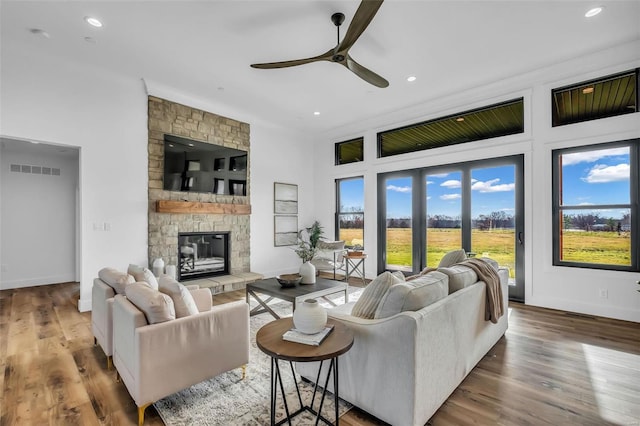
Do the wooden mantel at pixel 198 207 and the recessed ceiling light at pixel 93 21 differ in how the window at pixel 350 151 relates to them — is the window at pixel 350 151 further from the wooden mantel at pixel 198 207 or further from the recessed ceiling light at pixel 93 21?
the recessed ceiling light at pixel 93 21

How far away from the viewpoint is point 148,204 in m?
4.68

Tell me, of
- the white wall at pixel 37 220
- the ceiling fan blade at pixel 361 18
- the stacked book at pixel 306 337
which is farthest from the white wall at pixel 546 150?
the white wall at pixel 37 220

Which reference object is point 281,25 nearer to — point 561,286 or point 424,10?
point 424,10

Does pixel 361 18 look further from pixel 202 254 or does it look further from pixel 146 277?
pixel 202 254

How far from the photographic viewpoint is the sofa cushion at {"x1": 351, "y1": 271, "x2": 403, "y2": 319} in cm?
194

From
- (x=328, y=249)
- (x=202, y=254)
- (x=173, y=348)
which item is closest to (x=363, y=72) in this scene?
(x=173, y=348)

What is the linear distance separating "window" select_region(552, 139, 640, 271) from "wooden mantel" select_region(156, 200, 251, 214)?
499cm

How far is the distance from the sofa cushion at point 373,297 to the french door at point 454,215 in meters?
2.68

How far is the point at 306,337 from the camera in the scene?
1.63 metres

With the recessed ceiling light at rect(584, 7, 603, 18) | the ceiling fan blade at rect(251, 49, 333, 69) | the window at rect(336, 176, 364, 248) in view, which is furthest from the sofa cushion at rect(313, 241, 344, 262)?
the recessed ceiling light at rect(584, 7, 603, 18)

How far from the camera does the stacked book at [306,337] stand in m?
1.59

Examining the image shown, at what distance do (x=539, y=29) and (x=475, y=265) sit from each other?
2.65 metres

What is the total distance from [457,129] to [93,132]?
5573mm

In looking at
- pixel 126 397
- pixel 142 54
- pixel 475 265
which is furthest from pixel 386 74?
pixel 126 397
